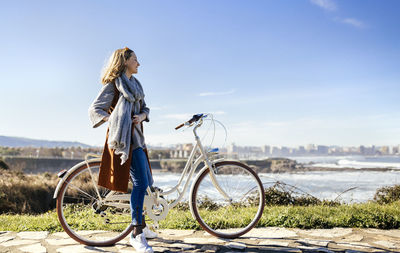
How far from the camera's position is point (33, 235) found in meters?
3.44

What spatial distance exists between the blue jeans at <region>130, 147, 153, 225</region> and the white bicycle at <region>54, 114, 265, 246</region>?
0.36 ft

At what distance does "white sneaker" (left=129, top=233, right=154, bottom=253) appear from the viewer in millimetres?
2758

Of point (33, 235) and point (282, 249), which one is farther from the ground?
point (282, 249)

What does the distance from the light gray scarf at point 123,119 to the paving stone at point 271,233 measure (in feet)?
4.89

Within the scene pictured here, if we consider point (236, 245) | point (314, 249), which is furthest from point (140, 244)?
point (314, 249)

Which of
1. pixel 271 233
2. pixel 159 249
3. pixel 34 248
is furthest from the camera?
pixel 271 233

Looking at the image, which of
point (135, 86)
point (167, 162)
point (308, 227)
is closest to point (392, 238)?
point (308, 227)

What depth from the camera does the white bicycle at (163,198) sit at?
3.05 metres

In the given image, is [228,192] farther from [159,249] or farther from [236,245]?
[159,249]

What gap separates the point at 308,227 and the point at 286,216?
28 cm

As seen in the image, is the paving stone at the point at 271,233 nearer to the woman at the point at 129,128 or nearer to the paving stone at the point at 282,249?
the paving stone at the point at 282,249

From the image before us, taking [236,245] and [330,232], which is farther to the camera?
[330,232]

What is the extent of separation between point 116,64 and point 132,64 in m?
0.14

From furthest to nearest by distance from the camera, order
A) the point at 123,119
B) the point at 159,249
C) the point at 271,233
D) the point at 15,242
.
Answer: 1. the point at 271,233
2. the point at 15,242
3. the point at 159,249
4. the point at 123,119
